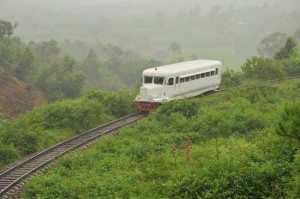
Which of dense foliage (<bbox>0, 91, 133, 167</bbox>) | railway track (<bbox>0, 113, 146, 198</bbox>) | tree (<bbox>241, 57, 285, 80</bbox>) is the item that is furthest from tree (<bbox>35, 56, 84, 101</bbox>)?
railway track (<bbox>0, 113, 146, 198</bbox>)

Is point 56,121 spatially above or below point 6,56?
above

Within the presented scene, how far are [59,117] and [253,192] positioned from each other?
1866 centimetres

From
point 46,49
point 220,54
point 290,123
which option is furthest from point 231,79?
point 220,54

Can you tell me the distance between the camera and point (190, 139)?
2645 cm

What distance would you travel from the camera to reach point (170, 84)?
1339 inches

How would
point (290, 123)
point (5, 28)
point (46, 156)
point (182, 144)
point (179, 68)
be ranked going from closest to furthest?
1. point (290, 123)
2. point (182, 144)
3. point (46, 156)
4. point (179, 68)
5. point (5, 28)

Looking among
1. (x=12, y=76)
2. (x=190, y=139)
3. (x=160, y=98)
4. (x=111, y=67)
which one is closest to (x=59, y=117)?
(x=160, y=98)

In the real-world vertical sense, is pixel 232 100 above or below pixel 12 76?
above

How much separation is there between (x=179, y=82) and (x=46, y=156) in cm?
1215

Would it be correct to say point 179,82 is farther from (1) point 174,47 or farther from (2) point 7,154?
(1) point 174,47

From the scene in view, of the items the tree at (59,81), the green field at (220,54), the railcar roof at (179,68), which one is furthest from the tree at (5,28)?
the green field at (220,54)

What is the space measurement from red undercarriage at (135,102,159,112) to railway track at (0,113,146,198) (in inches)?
27.0

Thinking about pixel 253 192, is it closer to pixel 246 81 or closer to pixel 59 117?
pixel 59 117

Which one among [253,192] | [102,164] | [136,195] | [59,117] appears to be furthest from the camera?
[59,117]
